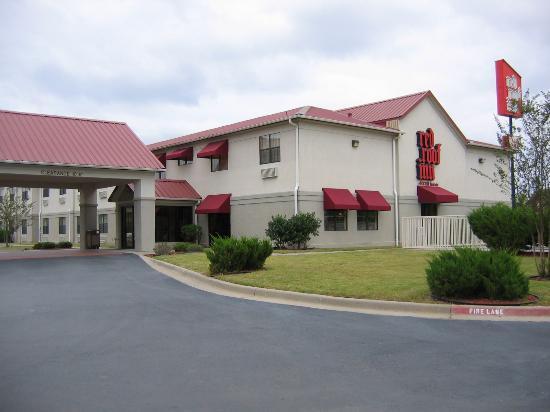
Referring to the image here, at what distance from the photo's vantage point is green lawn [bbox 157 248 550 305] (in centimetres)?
1150

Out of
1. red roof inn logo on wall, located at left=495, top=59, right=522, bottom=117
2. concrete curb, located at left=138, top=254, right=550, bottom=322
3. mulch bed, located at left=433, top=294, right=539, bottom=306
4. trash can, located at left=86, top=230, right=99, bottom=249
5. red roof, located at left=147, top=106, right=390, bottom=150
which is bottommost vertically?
concrete curb, located at left=138, top=254, right=550, bottom=322

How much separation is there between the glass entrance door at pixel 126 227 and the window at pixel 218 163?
5158 mm

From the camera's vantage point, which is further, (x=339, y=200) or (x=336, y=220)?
(x=336, y=220)

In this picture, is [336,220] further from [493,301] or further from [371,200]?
[493,301]

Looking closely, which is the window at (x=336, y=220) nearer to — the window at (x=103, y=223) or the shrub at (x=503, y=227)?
the shrub at (x=503, y=227)

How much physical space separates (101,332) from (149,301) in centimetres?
302

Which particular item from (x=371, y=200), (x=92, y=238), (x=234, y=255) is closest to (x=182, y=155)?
(x=92, y=238)

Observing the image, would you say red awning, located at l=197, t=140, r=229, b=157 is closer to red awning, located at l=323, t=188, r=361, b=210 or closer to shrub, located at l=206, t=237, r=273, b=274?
red awning, located at l=323, t=188, r=361, b=210

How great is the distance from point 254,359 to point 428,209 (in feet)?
90.7

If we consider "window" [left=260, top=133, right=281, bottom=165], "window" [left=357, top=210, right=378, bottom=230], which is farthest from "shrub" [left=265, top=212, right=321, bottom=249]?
"window" [left=357, top=210, right=378, bottom=230]

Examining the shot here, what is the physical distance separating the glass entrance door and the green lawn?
44.4 ft

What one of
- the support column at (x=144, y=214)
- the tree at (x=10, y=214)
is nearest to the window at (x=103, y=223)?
the tree at (x=10, y=214)

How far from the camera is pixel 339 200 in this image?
87.8 feet

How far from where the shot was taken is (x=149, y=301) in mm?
11523
